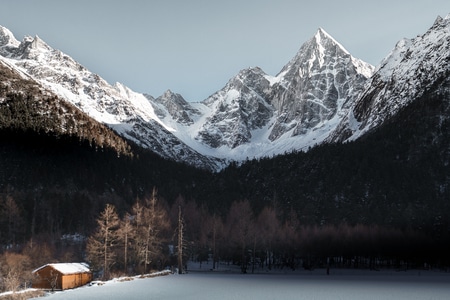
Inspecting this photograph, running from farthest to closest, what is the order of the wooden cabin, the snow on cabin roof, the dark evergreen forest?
the dark evergreen forest → the snow on cabin roof → the wooden cabin

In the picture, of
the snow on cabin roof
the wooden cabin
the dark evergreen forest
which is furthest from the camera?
the dark evergreen forest

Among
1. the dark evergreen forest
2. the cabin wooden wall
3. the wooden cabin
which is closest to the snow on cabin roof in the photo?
the wooden cabin

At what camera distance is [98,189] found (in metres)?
186

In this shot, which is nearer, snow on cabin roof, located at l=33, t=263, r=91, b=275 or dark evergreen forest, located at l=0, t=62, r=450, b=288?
snow on cabin roof, located at l=33, t=263, r=91, b=275

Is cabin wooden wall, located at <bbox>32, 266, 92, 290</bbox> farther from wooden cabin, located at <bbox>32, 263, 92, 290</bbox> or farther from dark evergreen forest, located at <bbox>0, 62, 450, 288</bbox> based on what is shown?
dark evergreen forest, located at <bbox>0, 62, 450, 288</bbox>

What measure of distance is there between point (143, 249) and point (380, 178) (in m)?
133

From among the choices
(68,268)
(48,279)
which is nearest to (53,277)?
(48,279)

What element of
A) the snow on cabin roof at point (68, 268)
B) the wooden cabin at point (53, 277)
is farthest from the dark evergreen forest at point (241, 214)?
the wooden cabin at point (53, 277)

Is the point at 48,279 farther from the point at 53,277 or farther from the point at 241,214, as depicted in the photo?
the point at 241,214

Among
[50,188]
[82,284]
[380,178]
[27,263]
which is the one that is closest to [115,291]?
[82,284]

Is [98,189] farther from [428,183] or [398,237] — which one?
[428,183]

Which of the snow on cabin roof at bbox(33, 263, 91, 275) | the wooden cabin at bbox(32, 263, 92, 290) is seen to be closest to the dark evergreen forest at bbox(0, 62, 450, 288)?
the snow on cabin roof at bbox(33, 263, 91, 275)

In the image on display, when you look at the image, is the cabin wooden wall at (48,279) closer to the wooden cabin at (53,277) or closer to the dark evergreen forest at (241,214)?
the wooden cabin at (53,277)

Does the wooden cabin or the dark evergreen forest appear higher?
the dark evergreen forest
